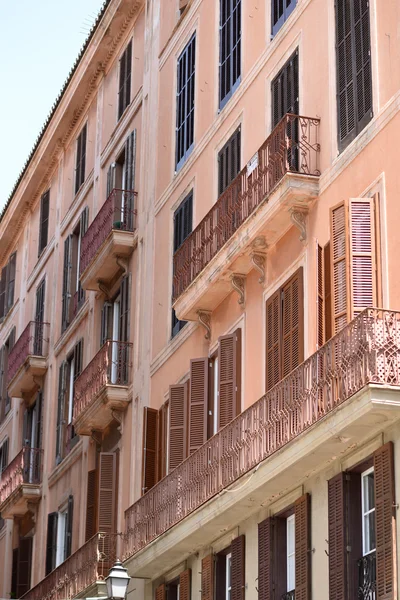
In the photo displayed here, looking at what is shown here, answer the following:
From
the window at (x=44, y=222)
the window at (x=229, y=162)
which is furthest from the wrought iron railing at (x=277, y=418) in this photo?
the window at (x=44, y=222)

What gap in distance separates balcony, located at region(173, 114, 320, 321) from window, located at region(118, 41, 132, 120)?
939cm

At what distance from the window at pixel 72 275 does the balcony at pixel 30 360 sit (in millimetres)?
1530

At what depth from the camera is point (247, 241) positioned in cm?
2428

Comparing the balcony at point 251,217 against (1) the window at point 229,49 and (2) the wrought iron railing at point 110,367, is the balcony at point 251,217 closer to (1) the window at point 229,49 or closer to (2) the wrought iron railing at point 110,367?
(1) the window at point 229,49

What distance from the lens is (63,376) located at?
37906mm

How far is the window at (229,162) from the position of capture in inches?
1063

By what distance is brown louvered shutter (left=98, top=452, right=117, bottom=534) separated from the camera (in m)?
31.4

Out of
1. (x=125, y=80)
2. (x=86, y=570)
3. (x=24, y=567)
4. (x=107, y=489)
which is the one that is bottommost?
(x=86, y=570)

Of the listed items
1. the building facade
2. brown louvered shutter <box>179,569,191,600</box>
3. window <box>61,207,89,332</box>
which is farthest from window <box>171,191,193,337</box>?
window <box>61,207,89,332</box>

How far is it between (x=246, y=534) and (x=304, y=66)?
24.8ft

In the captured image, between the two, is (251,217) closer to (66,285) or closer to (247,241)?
(247,241)

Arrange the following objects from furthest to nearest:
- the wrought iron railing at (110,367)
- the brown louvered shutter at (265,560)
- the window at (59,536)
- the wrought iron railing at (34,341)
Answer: the wrought iron railing at (34,341) < the window at (59,536) < the wrought iron railing at (110,367) < the brown louvered shutter at (265,560)

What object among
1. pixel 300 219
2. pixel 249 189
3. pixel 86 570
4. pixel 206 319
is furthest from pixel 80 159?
pixel 300 219

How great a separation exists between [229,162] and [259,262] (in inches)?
133
